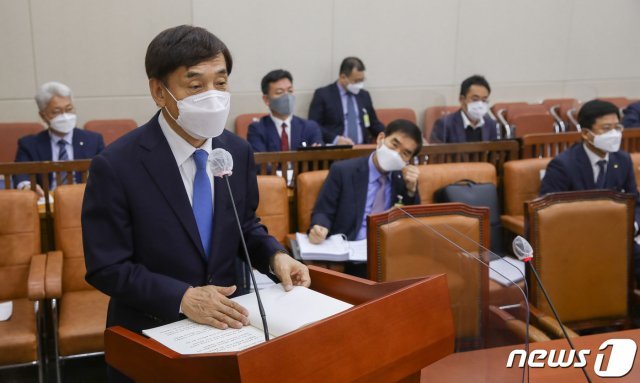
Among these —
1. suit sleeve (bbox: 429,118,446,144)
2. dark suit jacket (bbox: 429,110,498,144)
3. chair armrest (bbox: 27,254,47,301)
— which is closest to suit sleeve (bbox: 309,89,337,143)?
suit sleeve (bbox: 429,118,446,144)

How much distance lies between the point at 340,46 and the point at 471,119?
1853mm

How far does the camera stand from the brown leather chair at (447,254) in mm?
1772

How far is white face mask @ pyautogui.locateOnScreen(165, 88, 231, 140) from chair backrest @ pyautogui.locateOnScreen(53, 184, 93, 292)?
1573mm

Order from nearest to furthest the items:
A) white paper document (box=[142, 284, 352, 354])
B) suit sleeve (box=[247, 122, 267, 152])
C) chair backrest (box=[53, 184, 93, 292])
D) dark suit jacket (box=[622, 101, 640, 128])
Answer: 1. white paper document (box=[142, 284, 352, 354])
2. chair backrest (box=[53, 184, 93, 292])
3. suit sleeve (box=[247, 122, 267, 152])
4. dark suit jacket (box=[622, 101, 640, 128])

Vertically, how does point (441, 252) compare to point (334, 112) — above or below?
below

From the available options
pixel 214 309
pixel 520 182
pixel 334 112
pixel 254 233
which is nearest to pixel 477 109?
pixel 334 112

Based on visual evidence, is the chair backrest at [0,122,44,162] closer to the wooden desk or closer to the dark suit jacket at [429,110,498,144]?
the dark suit jacket at [429,110,498,144]

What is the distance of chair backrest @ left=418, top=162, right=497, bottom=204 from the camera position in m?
3.40

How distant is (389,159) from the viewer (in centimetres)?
310

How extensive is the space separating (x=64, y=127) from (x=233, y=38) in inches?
87.7

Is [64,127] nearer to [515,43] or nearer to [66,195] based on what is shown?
[66,195]

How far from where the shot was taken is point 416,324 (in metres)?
1.17

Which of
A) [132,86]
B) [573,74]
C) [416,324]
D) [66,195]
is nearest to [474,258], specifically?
[416,324]

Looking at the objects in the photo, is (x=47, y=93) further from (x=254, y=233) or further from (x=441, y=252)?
(x=441, y=252)
